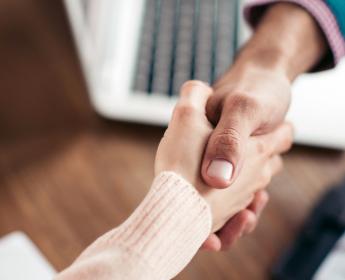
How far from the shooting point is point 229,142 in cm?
33

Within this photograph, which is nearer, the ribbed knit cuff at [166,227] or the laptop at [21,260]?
the ribbed knit cuff at [166,227]

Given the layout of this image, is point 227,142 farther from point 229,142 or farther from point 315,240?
point 315,240

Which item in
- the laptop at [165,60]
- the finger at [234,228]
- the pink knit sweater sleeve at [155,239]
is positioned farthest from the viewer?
the laptop at [165,60]

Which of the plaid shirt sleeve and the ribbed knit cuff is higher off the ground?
the plaid shirt sleeve

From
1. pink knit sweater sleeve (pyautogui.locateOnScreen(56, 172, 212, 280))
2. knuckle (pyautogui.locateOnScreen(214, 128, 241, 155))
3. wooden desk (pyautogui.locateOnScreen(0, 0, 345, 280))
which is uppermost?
knuckle (pyautogui.locateOnScreen(214, 128, 241, 155))

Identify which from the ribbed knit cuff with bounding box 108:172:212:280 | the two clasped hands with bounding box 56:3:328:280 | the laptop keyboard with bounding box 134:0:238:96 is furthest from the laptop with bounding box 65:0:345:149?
the ribbed knit cuff with bounding box 108:172:212:280

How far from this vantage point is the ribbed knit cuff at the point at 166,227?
0.95 feet

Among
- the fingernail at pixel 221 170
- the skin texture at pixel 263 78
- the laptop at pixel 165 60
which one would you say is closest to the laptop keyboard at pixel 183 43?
the laptop at pixel 165 60

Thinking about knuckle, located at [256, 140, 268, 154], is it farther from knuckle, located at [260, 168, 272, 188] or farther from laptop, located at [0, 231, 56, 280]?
laptop, located at [0, 231, 56, 280]

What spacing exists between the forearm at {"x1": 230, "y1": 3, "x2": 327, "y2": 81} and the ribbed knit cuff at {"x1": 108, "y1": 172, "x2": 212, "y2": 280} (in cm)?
15

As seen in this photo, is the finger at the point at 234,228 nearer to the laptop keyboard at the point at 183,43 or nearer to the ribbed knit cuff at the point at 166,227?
the ribbed knit cuff at the point at 166,227

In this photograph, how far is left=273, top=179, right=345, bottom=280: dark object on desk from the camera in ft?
1.54

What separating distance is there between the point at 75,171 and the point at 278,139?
223 millimetres

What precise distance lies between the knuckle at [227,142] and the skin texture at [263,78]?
0.04ft
